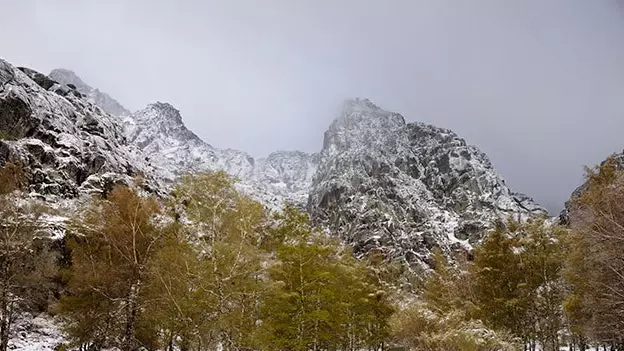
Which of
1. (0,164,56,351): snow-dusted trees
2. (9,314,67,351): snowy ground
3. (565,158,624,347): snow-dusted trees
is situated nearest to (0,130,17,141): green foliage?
(9,314,67,351): snowy ground

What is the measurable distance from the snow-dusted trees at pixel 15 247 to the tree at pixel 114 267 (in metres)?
1.92

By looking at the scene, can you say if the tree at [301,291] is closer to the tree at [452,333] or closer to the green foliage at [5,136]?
the tree at [452,333]

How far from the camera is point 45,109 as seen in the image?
239 ft

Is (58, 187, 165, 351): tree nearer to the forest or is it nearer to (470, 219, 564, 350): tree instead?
the forest

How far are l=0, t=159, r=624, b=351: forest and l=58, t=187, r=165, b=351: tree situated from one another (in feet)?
0.27

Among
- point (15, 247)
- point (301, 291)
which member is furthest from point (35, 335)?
point (301, 291)

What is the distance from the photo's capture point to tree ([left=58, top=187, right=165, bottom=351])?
23391 mm

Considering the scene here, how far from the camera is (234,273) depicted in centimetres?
2089

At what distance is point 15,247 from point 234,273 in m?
12.2

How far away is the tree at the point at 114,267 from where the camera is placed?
76.7 feet

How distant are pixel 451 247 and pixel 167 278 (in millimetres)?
170355

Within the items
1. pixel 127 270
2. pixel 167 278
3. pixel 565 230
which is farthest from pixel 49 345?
pixel 565 230

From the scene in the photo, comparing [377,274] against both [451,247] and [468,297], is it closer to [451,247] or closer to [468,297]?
[468,297]

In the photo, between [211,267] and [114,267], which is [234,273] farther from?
[114,267]
